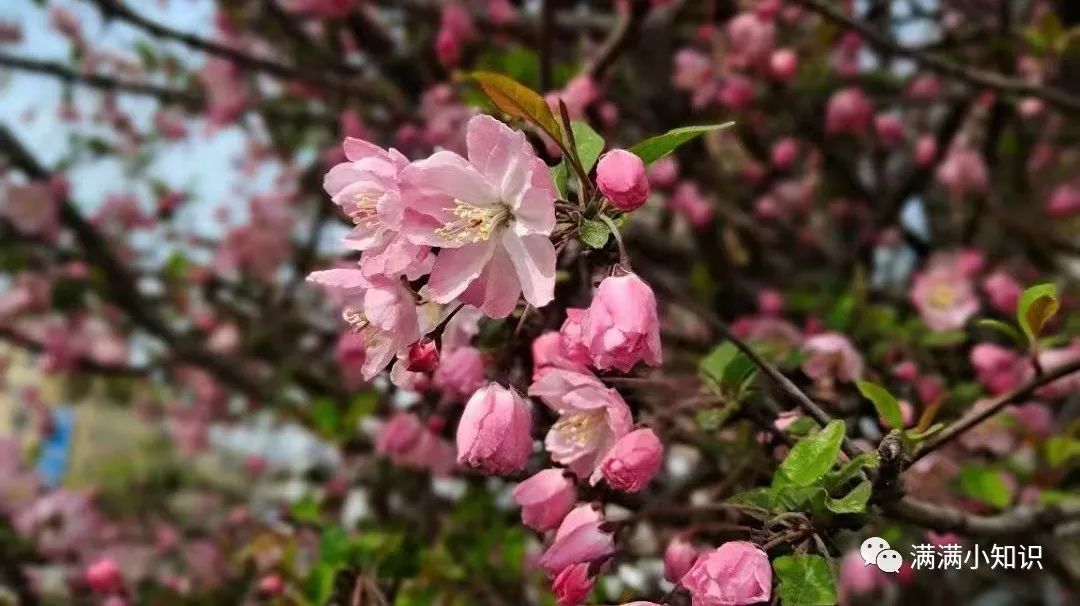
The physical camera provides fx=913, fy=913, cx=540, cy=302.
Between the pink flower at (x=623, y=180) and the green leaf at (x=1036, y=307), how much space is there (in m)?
0.41

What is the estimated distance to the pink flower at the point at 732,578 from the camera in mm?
596

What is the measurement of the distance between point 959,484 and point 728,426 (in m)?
0.54

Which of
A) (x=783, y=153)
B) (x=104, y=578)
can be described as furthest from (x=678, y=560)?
(x=783, y=153)

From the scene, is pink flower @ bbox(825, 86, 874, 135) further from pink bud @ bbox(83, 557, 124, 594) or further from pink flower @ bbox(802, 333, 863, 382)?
pink bud @ bbox(83, 557, 124, 594)

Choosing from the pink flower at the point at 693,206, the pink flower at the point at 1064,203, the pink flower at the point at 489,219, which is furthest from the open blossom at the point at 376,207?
the pink flower at the point at 1064,203

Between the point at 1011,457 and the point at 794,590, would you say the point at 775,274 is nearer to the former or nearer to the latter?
the point at 1011,457

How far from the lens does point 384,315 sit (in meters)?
0.68

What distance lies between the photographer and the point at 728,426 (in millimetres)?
879

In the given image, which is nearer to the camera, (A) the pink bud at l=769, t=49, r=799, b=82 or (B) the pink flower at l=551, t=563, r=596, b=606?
(B) the pink flower at l=551, t=563, r=596, b=606

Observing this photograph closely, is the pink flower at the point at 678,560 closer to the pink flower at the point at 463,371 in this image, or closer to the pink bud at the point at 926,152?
the pink flower at the point at 463,371

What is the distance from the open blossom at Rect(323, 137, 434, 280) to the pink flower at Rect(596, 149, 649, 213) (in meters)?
0.14

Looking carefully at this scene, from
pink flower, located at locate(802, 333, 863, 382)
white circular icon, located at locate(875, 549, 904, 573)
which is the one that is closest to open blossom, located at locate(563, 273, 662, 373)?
white circular icon, located at locate(875, 549, 904, 573)

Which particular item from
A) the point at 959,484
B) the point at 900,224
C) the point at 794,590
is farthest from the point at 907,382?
the point at 900,224

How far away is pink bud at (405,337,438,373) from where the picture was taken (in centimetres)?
70
